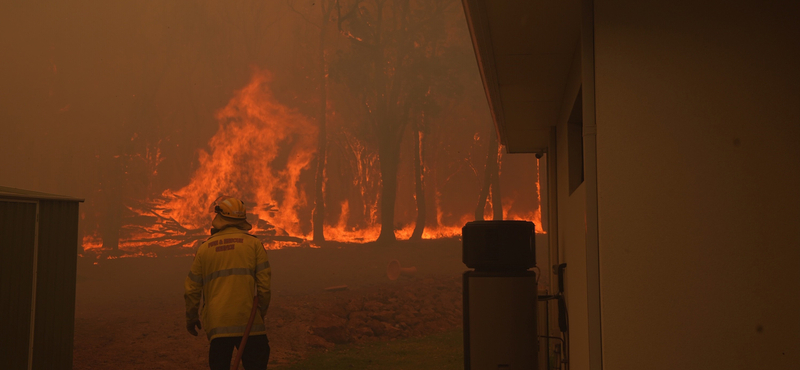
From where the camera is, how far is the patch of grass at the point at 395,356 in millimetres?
8797

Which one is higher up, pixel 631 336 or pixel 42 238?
pixel 42 238

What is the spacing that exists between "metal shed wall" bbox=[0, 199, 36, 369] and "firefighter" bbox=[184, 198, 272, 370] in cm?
167

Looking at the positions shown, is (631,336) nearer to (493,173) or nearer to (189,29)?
(493,173)

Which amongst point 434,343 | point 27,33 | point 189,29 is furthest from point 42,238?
point 27,33

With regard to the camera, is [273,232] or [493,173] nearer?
[493,173]

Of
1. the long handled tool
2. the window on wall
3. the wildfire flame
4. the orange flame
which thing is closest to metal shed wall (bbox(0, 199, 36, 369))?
the long handled tool

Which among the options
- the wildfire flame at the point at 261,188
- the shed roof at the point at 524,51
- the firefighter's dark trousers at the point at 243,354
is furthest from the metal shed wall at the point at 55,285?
the wildfire flame at the point at 261,188

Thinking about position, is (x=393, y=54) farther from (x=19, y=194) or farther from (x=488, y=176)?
(x=19, y=194)

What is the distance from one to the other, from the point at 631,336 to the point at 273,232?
23784 mm

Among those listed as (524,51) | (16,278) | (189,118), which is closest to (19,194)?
(16,278)

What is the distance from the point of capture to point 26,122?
2889 centimetres

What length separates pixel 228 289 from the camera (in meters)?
3.66

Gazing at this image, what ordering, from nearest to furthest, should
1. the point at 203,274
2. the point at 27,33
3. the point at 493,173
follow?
the point at 203,274, the point at 493,173, the point at 27,33

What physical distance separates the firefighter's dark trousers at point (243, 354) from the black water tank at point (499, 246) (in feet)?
5.55
